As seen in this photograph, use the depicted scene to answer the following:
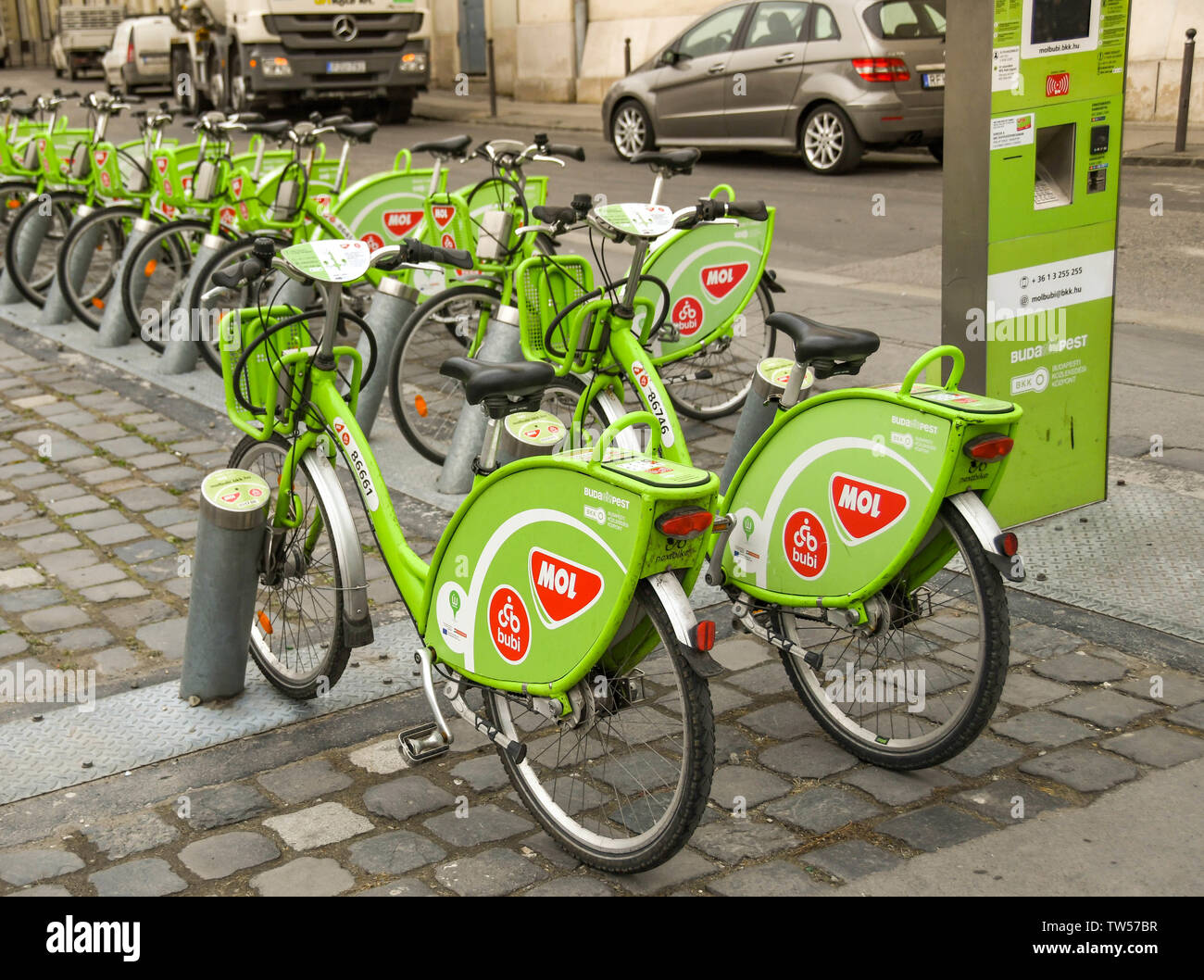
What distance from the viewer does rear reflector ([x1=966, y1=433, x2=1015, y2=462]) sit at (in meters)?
3.53

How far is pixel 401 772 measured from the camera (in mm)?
3992

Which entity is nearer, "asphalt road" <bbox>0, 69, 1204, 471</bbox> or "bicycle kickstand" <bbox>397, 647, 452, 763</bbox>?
"bicycle kickstand" <bbox>397, 647, 452, 763</bbox>

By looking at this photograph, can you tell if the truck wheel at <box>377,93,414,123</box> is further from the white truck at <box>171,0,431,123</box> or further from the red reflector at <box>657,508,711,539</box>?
the red reflector at <box>657,508,711,539</box>

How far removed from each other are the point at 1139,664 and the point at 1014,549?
1.18 meters

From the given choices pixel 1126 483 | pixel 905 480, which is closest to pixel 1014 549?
pixel 905 480

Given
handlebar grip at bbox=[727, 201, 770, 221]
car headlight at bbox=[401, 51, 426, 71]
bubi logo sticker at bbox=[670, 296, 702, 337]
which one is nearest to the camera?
handlebar grip at bbox=[727, 201, 770, 221]

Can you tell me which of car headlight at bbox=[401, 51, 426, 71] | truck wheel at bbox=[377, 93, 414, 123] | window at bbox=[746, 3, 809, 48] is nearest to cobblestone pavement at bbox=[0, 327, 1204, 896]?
window at bbox=[746, 3, 809, 48]

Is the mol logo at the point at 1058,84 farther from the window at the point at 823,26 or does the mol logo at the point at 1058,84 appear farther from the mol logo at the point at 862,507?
the window at the point at 823,26

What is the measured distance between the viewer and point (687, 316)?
674 centimetres

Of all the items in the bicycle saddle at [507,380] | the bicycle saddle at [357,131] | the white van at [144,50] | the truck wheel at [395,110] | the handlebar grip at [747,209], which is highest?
the white van at [144,50]

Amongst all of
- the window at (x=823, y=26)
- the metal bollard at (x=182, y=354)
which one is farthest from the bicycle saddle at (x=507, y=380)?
the window at (x=823, y=26)

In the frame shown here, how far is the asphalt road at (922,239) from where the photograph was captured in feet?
23.5

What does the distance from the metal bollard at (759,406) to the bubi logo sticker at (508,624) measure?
1204mm

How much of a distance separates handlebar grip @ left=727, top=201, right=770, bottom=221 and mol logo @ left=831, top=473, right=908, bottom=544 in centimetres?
189
